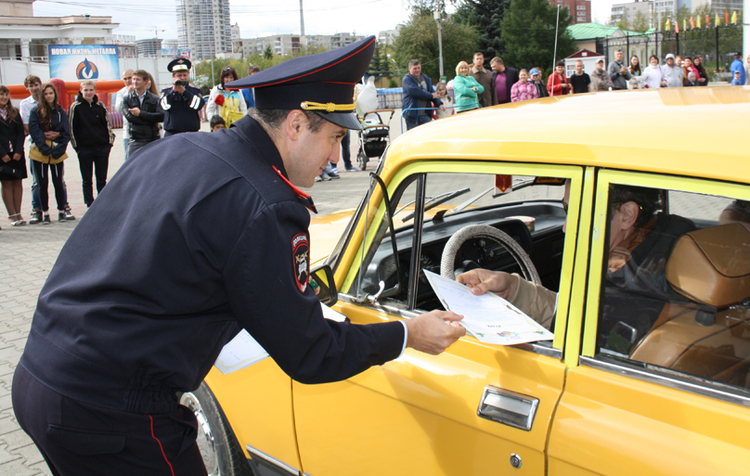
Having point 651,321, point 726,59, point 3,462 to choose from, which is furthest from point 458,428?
point 726,59

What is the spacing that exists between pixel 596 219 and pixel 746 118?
43cm

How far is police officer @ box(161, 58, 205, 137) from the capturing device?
28.6ft

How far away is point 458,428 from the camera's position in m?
1.63

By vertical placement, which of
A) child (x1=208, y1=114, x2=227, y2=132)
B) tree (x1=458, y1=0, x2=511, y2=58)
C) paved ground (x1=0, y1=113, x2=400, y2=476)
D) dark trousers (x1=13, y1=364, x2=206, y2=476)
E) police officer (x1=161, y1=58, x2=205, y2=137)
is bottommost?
paved ground (x1=0, y1=113, x2=400, y2=476)

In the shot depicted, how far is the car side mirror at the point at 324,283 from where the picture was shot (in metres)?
1.91

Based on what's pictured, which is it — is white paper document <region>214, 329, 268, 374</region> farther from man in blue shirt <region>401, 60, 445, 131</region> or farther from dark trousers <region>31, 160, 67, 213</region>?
man in blue shirt <region>401, 60, 445, 131</region>

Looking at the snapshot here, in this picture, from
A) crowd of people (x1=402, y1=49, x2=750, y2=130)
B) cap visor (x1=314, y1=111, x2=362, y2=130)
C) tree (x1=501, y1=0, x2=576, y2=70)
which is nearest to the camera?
cap visor (x1=314, y1=111, x2=362, y2=130)

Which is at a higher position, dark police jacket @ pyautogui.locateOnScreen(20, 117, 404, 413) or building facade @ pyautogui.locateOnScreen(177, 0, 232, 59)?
building facade @ pyautogui.locateOnScreen(177, 0, 232, 59)

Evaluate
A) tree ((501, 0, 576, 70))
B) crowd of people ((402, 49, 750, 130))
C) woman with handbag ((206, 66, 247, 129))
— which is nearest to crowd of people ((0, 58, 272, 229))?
woman with handbag ((206, 66, 247, 129))

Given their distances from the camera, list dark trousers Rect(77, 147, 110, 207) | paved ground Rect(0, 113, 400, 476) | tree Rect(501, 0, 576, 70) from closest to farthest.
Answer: paved ground Rect(0, 113, 400, 476)
dark trousers Rect(77, 147, 110, 207)
tree Rect(501, 0, 576, 70)

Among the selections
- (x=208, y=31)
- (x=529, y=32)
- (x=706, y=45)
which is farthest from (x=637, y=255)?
(x=208, y=31)

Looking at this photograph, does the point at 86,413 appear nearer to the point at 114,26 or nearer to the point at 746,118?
the point at 746,118

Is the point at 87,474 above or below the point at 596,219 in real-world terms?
below

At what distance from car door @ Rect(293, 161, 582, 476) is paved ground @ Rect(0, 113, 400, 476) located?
6.53 feet
